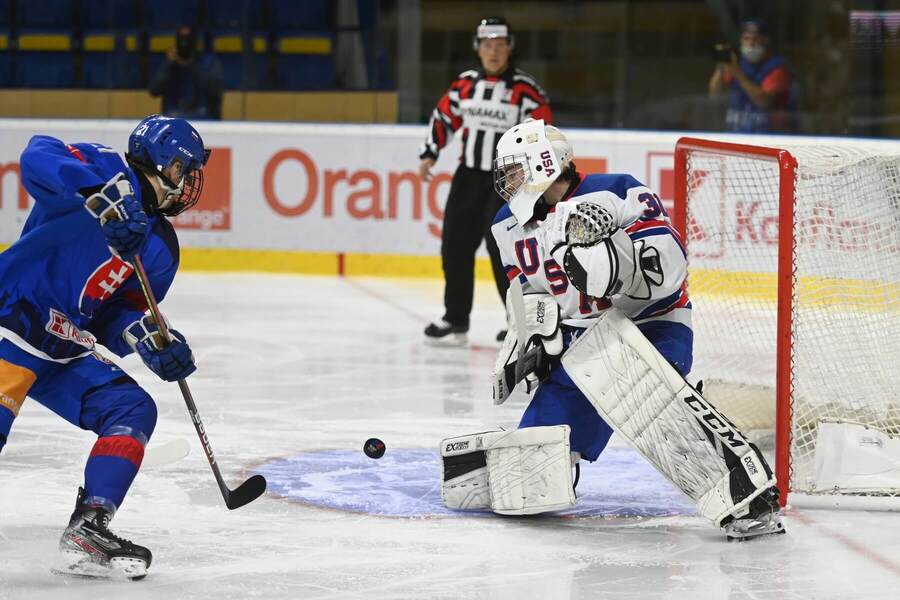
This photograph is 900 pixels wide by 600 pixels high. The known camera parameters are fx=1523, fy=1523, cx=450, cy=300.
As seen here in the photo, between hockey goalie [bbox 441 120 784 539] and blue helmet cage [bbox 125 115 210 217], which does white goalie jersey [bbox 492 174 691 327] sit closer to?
hockey goalie [bbox 441 120 784 539]

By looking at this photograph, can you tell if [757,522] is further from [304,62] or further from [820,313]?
[304,62]

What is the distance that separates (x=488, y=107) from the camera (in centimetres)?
630

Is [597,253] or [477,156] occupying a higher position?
[597,253]

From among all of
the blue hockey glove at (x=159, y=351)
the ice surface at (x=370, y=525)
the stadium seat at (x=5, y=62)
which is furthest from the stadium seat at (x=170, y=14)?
the blue hockey glove at (x=159, y=351)

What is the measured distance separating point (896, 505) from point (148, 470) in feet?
6.19

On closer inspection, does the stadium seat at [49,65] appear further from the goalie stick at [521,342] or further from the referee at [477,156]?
the goalie stick at [521,342]

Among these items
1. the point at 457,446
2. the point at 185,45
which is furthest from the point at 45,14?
the point at 457,446

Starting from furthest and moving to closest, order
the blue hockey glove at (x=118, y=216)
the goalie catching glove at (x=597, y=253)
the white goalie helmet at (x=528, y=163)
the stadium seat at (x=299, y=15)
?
the stadium seat at (x=299, y=15) < the white goalie helmet at (x=528, y=163) < the goalie catching glove at (x=597, y=253) < the blue hockey glove at (x=118, y=216)

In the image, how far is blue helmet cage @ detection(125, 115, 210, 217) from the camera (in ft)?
9.89

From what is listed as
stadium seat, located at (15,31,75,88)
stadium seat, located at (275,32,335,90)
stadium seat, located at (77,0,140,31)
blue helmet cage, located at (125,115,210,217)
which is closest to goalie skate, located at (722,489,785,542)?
blue helmet cage, located at (125,115,210,217)

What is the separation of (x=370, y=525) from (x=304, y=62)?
5494mm

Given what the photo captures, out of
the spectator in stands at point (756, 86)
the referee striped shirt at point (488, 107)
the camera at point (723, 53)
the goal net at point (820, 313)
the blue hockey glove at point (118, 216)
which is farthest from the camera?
the camera at point (723, 53)

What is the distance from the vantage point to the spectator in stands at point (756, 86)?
26.2ft

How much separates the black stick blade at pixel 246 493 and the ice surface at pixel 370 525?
0.25ft
